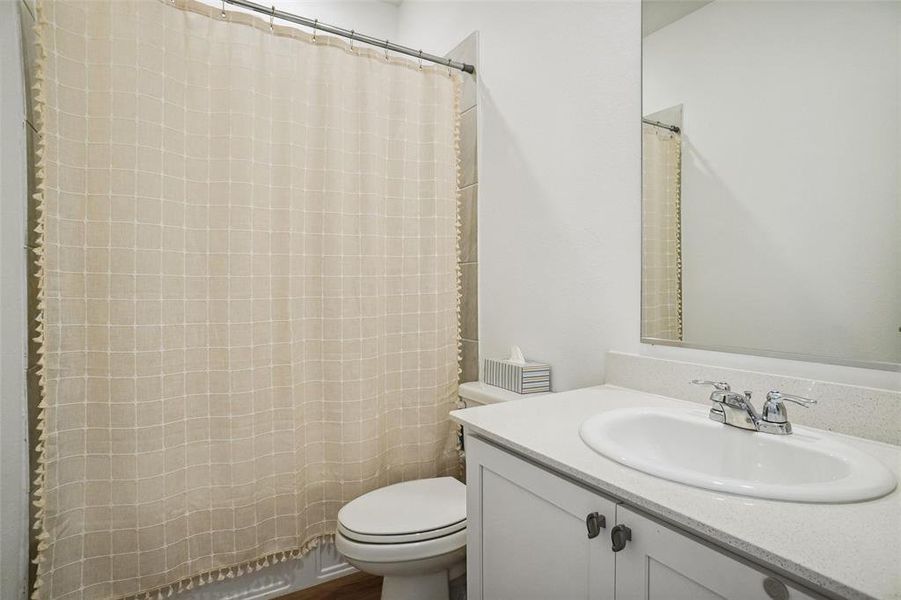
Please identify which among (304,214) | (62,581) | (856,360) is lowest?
(62,581)

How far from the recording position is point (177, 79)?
134 centimetres

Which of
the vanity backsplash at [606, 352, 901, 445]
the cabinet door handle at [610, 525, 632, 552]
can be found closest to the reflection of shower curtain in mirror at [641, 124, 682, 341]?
the vanity backsplash at [606, 352, 901, 445]

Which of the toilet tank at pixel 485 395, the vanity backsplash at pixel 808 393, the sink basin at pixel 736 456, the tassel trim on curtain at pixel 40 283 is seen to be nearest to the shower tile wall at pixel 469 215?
the toilet tank at pixel 485 395

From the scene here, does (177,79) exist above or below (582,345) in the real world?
above

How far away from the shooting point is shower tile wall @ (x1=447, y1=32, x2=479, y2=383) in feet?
6.23

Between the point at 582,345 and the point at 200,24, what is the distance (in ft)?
5.18

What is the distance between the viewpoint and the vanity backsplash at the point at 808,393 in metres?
0.77

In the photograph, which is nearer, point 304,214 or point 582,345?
point 582,345

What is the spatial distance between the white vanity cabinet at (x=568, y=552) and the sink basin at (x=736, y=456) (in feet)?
0.29

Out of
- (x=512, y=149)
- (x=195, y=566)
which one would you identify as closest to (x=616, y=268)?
(x=512, y=149)

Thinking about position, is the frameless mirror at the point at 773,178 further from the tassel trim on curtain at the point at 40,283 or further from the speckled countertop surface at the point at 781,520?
the tassel trim on curtain at the point at 40,283

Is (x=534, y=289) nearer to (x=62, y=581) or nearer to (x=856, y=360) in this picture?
(x=856, y=360)

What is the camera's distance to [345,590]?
166 cm

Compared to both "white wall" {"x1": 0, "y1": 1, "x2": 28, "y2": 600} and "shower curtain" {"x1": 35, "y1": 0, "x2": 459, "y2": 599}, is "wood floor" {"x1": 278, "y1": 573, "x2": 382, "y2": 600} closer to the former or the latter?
"shower curtain" {"x1": 35, "y1": 0, "x2": 459, "y2": 599}
